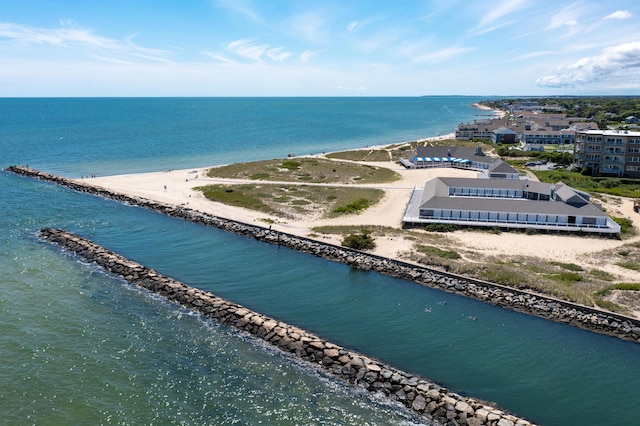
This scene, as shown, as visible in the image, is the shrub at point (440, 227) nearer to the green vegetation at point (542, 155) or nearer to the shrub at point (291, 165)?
the shrub at point (291, 165)

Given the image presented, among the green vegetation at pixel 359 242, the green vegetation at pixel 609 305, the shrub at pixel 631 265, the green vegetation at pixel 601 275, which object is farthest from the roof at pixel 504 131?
the green vegetation at pixel 609 305

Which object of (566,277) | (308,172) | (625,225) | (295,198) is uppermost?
(308,172)

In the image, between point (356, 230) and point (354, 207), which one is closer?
point (356, 230)

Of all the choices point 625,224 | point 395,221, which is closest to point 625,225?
point 625,224

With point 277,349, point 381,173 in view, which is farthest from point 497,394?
point 381,173

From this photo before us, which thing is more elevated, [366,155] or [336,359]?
[366,155]

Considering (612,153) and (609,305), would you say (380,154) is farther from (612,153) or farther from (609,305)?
(609,305)

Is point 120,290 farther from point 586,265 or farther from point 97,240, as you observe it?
point 586,265
